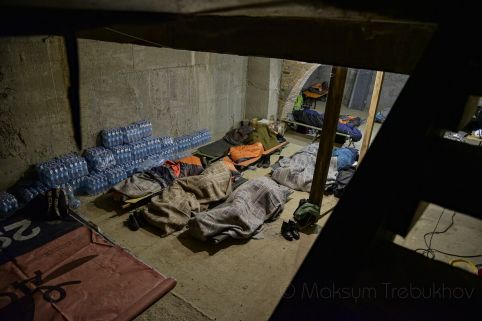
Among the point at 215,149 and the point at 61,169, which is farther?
the point at 215,149

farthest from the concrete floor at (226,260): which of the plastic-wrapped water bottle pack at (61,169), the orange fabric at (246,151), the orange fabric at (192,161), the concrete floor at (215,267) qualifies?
the orange fabric at (246,151)

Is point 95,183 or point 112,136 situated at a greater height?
point 112,136

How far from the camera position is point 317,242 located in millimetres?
899

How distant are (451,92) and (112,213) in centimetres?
626

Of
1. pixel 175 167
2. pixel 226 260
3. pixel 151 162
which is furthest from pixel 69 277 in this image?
pixel 151 162

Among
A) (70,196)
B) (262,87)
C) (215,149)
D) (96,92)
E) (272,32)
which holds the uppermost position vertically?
(272,32)

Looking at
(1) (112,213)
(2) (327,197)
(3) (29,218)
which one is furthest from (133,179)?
(2) (327,197)

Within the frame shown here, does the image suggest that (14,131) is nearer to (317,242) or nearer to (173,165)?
(173,165)

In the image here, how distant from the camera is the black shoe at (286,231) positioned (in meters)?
5.55

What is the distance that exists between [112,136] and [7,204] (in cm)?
236

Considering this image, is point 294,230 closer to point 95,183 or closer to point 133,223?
point 133,223

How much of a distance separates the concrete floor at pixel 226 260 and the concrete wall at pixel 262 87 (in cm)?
479

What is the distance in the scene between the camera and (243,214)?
555 centimetres

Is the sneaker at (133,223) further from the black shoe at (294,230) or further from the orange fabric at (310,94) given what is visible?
the orange fabric at (310,94)
